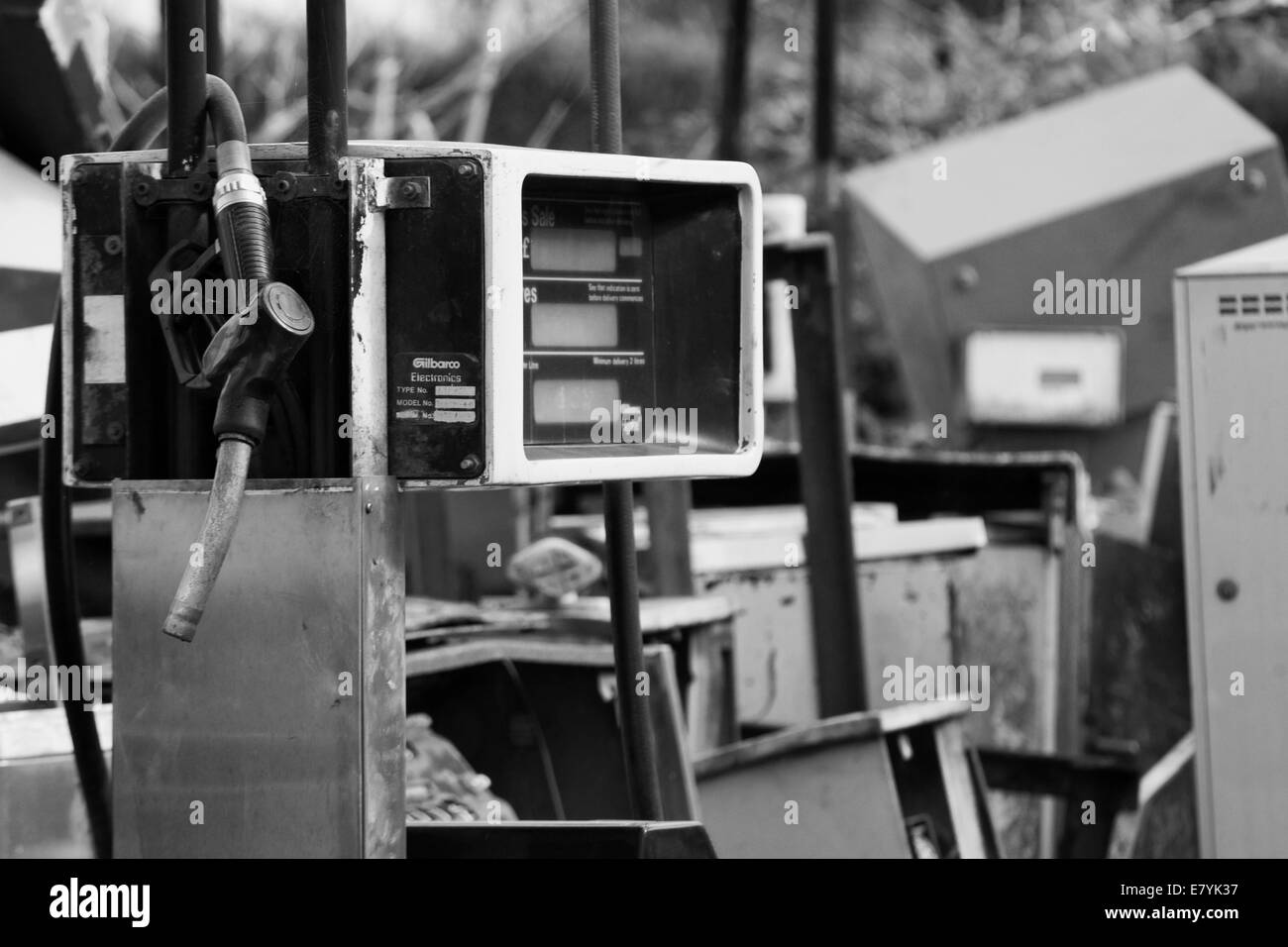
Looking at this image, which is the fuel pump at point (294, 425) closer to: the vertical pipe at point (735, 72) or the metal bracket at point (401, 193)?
the metal bracket at point (401, 193)

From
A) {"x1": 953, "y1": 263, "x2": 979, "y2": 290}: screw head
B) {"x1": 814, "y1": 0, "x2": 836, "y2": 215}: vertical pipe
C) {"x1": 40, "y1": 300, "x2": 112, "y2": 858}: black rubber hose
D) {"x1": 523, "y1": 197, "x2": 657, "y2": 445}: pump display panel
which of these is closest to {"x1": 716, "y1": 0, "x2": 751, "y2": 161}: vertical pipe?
{"x1": 814, "y1": 0, "x2": 836, "y2": 215}: vertical pipe

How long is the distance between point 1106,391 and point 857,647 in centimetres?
193

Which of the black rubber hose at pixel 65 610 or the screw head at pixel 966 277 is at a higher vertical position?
the screw head at pixel 966 277

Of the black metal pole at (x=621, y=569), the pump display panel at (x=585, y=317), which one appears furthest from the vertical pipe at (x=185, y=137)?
the black metal pole at (x=621, y=569)

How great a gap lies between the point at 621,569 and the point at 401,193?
20.9 inches

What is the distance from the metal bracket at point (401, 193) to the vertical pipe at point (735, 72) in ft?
12.7

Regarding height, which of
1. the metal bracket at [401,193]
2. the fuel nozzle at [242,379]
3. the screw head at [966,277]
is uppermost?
the screw head at [966,277]

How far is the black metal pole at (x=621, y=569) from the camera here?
174 cm

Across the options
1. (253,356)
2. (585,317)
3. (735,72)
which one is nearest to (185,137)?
(253,356)

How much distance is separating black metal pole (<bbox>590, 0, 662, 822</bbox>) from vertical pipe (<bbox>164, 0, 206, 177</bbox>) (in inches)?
17.4

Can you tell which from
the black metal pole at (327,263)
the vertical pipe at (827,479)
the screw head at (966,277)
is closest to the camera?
the black metal pole at (327,263)

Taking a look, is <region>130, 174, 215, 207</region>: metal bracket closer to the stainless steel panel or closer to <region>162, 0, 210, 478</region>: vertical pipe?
<region>162, 0, 210, 478</region>: vertical pipe
